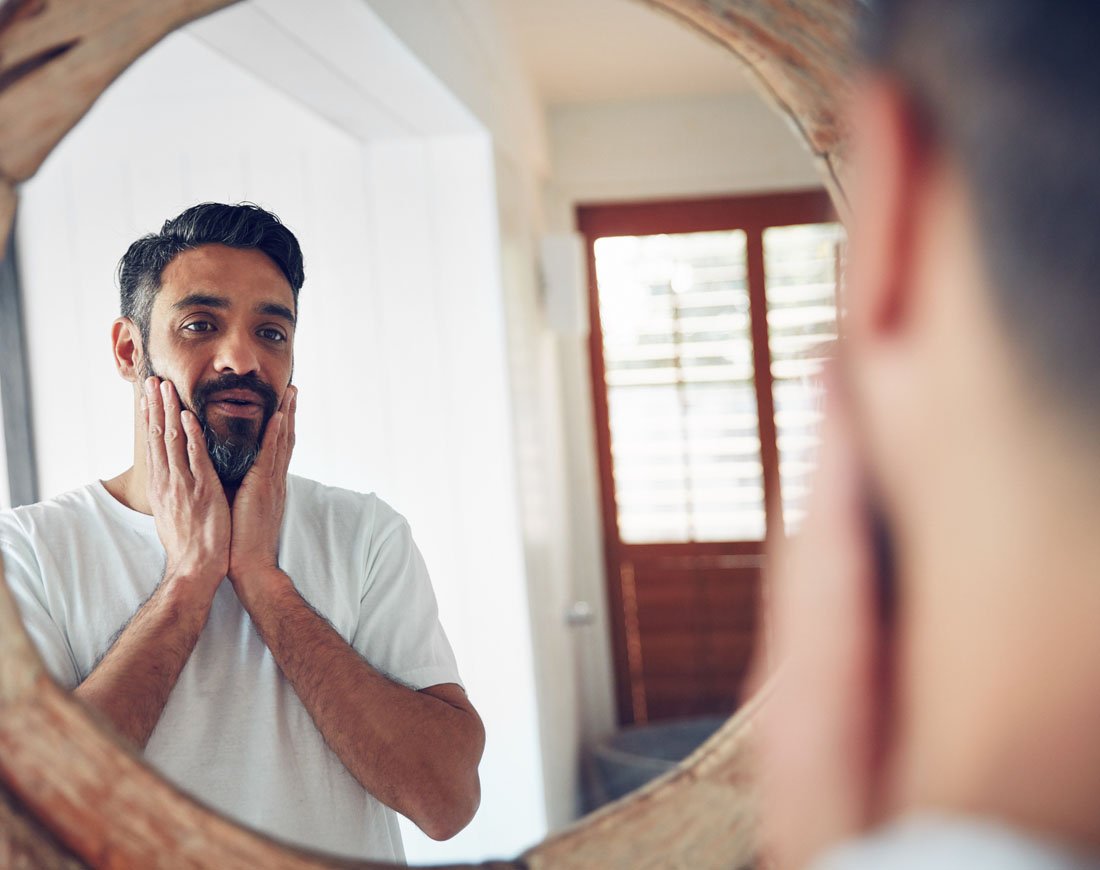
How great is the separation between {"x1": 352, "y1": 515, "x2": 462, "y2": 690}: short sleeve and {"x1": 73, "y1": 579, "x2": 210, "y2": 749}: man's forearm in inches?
3.1

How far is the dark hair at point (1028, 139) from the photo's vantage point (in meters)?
0.17

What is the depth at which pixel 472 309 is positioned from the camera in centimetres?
47

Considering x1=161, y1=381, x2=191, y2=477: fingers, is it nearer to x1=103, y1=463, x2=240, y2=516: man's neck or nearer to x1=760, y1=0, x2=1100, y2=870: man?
x1=103, y1=463, x2=240, y2=516: man's neck

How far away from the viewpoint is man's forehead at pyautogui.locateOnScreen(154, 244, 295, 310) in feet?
1.22

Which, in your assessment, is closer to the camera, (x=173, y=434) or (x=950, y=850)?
(x=950, y=850)

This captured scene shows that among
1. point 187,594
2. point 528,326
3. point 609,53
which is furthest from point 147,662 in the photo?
point 609,53

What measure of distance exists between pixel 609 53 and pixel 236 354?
0.24 metres

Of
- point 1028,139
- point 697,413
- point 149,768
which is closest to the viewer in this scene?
point 1028,139

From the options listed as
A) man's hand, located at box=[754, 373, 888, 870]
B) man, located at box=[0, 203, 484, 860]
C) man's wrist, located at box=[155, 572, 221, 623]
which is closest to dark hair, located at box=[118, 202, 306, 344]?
man, located at box=[0, 203, 484, 860]

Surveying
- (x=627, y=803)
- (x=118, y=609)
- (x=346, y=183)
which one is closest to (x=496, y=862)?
(x=627, y=803)

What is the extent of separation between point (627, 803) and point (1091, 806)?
0.19 meters

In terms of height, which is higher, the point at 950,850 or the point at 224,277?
the point at 224,277

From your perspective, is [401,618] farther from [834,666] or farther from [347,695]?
[834,666]

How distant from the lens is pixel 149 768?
333 mm
